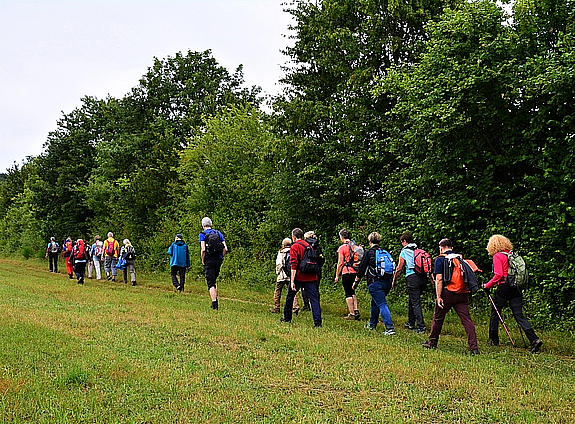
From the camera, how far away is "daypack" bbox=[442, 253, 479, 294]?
9570 mm

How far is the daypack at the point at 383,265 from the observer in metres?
11.6

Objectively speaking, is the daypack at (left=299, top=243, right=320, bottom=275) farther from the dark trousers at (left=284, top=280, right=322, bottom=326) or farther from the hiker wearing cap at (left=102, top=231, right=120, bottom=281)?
the hiker wearing cap at (left=102, top=231, right=120, bottom=281)

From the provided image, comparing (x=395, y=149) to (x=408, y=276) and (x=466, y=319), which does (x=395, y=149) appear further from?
(x=466, y=319)

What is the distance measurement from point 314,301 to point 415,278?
6.94 feet

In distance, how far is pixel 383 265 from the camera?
11656mm

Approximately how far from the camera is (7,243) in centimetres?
6356

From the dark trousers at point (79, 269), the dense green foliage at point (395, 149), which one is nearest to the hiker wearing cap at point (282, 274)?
the dense green foliage at point (395, 149)

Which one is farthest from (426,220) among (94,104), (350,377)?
(94,104)

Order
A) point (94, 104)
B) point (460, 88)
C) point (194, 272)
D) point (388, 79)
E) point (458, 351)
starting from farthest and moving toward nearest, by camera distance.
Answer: point (94, 104) → point (194, 272) → point (388, 79) → point (460, 88) → point (458, 351)

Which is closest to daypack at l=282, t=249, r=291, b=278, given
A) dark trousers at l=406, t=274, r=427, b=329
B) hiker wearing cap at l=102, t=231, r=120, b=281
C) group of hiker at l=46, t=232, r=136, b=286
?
dark trousers at l=406, t=274, r=427, b=329

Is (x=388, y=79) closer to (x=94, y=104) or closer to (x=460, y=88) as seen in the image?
(x=460, y=88)

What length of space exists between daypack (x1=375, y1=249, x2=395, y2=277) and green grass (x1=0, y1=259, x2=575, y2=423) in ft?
3.79

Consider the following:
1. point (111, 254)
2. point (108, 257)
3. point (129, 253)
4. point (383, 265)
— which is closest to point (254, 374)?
point (383, 265)

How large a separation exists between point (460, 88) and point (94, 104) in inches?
1630
